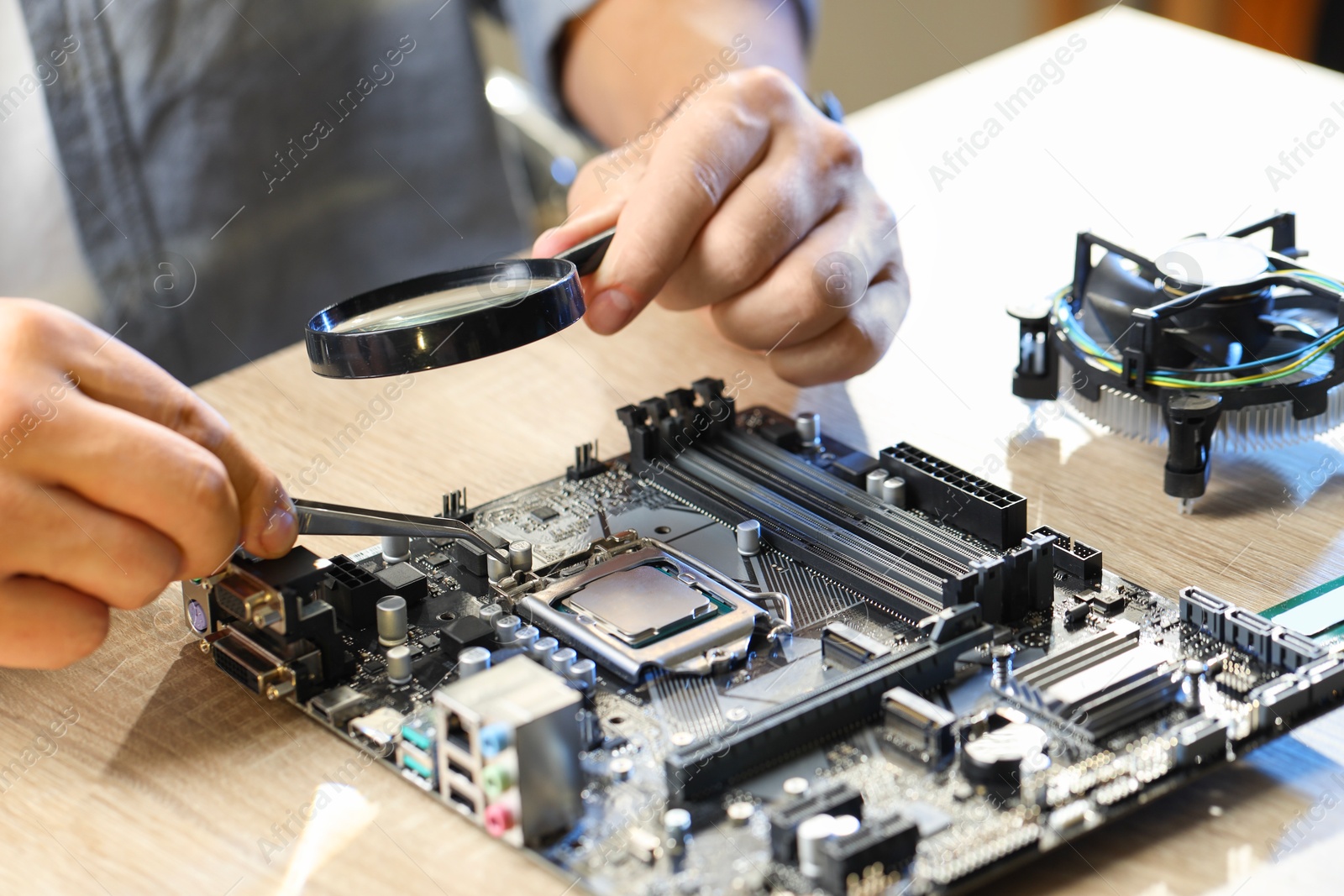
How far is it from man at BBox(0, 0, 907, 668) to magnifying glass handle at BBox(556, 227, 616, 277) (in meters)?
0.02

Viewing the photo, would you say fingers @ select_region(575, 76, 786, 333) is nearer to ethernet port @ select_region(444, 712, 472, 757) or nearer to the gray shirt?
ethernet port @ select_region(444, 712, 472, 757)

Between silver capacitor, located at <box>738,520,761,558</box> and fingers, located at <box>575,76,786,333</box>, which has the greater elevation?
fingers, located at <box>575,76,786,333</box>

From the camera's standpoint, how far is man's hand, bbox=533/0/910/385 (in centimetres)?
264

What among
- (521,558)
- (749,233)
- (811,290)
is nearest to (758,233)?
(749,233)

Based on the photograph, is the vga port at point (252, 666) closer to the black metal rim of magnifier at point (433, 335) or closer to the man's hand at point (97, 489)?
the man's hand at point (97, 489)

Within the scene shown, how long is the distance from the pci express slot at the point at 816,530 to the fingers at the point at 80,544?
98 cm

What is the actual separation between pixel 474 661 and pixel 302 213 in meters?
2.32

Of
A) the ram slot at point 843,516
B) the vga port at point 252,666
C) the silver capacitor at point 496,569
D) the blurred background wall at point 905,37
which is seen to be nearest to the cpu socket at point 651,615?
the silver capacitor at point 496,569

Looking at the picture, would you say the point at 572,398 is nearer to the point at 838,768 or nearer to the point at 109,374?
the point at 109,374

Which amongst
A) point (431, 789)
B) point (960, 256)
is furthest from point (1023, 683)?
point (960, 256)

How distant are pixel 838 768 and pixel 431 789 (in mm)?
543

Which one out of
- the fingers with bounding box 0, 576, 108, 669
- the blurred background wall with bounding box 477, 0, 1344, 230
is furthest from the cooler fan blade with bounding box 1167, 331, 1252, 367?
the blurred background wall with bounding box 477, 0, 1344, 230

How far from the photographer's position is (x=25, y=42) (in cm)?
326

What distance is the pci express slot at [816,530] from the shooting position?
2.10m
